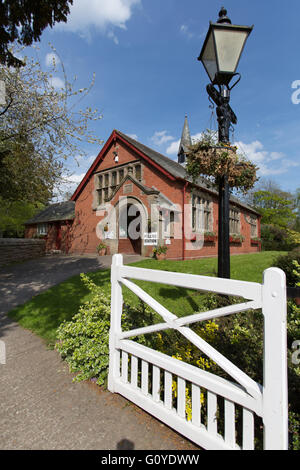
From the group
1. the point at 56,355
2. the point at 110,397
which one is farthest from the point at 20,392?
the point at 110,397

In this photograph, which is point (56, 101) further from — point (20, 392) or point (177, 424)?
point (177, 424)

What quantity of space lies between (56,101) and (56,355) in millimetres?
8187

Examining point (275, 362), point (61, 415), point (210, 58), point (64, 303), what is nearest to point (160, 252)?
point (64, 303)

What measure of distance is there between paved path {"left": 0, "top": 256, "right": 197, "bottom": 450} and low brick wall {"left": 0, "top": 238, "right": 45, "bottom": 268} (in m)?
10.3

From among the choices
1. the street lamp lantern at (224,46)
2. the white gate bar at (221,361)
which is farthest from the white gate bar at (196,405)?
the street lamp lantern at (224,46)

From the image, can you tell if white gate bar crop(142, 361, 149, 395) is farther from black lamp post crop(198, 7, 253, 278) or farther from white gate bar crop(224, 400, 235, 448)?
black lamp post crop(198, 7, 253, 278)

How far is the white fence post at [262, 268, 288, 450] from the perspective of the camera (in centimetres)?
145

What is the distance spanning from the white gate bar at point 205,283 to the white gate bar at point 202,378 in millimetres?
685

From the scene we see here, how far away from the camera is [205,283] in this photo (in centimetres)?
188

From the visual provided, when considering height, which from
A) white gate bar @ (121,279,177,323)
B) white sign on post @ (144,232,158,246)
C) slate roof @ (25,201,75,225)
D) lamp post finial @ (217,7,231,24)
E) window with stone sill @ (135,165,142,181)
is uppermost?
window with stone sill @ (135,165,142,181)

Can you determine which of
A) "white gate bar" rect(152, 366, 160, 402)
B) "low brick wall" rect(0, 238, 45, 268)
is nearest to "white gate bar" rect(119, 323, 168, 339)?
"white gate bar" rect(152, 366, 160, 402)

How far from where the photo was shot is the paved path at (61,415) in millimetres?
1948

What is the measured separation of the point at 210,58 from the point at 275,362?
3967 millimetres

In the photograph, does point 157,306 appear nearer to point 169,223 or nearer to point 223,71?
point 223,71
